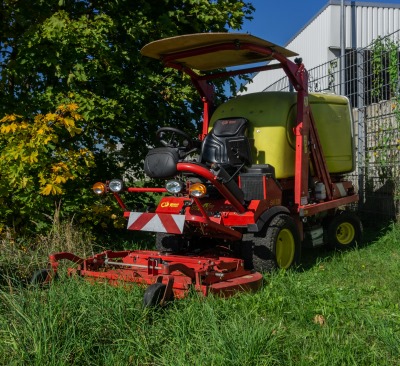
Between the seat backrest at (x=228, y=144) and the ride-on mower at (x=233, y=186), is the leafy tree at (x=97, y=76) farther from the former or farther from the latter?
the seat backrest at (x=228, y=144)

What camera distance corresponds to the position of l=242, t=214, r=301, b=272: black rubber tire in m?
5.53

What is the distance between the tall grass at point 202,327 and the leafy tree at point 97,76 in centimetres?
226

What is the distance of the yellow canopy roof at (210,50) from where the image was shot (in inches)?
220

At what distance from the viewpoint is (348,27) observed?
50.0 ft

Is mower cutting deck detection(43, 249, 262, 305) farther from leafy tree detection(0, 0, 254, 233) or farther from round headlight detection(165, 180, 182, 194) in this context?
leafy tree detection(0, 0, 254, 233)

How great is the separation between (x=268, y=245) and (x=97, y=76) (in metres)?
2.95

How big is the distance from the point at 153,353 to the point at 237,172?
273 cm

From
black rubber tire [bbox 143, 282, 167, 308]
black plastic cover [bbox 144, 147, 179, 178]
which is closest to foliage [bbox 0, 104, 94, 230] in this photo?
black plastic cover [bbox 144, 147, 179, 178]

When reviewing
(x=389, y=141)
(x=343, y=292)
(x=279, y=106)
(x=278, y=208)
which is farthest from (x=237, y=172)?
(x=389, y=141)

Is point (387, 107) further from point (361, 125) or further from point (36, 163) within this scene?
point (36, 163)

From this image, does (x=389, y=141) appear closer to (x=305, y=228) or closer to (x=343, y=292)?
(x=305, y=228)

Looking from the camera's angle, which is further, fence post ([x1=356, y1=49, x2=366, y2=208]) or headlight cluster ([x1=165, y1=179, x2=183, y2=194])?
fence post ([x1=356, y1=49, x2=366, y2=208])

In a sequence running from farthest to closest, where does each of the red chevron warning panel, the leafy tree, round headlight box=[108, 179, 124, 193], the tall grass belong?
the leafy tree < round headlight box=[108, 179, 124, 193] < the red chevron warning panel < the tall grass

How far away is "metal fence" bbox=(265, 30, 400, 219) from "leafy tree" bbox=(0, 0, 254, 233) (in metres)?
2.53
